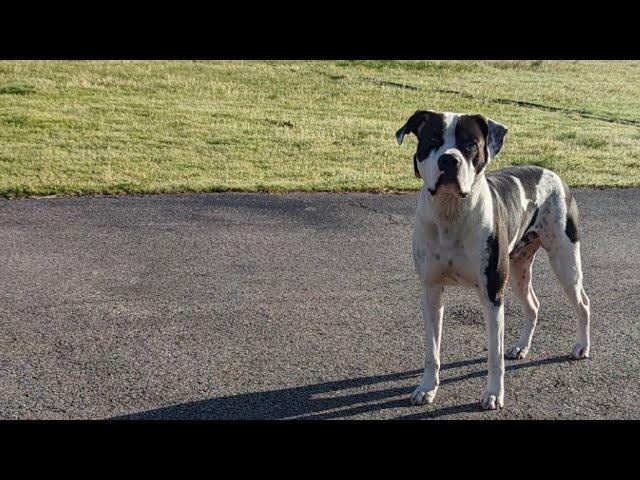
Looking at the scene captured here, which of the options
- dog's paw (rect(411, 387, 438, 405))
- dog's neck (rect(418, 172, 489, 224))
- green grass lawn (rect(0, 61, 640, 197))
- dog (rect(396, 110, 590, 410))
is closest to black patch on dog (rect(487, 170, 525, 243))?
dog (rect(396, 110, 590, 410))

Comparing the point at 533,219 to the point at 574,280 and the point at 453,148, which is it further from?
the point at 453,148

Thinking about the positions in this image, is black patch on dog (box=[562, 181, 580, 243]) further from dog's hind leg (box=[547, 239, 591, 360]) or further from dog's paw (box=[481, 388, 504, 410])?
dog's paw (box=[481, 388, 504, 410])

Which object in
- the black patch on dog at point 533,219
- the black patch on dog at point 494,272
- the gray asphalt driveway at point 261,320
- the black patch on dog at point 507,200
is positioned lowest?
the gray asphalt driveway at point 261,320

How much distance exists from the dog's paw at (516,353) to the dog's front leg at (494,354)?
2.83 feet

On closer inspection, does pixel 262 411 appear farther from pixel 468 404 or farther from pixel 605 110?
pixel 605 110

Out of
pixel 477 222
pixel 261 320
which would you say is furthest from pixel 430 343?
pixel 261 320

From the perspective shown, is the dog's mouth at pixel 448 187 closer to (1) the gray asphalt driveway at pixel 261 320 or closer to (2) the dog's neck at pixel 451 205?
(2) the dog's neck at pixel 451 205

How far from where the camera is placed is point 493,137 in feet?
17.7

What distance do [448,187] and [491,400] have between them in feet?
4.52

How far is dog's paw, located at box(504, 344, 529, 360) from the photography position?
660 centimetres

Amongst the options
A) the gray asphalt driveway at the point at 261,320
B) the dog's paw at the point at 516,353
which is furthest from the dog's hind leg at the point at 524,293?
the gray asphalt driveway at the point at 261,320

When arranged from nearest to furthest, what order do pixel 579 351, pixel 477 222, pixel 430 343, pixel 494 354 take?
pixel 477 222 → pixel 494 354 → pixel 430 343 → pixel 579 351

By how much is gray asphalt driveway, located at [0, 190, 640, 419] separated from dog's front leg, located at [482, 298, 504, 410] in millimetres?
97

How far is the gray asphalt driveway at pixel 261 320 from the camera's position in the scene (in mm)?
5836
